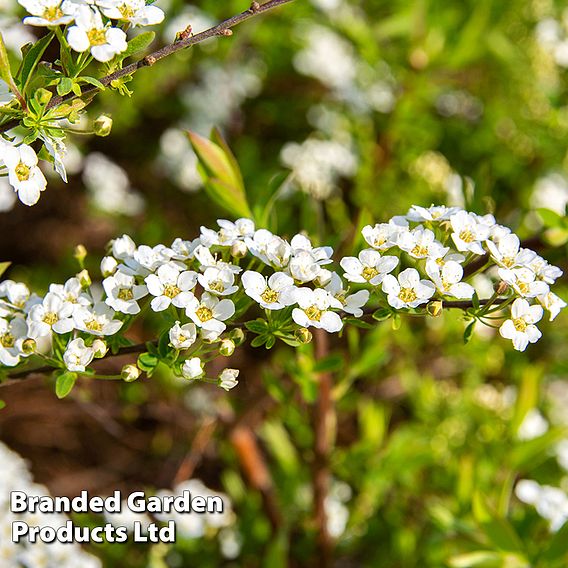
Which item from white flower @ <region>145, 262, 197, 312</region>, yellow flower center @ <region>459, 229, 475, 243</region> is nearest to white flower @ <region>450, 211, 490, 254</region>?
yellow flower center @ <region>459, 229, 475, 243</region>

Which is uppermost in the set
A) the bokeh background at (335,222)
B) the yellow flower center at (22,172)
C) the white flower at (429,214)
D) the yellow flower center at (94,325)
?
the yellow flower center at (22,172)

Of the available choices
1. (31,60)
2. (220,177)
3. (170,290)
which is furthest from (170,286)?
(220,177)

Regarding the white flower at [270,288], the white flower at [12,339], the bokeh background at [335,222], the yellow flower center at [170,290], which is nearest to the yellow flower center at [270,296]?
the white flower at [270,288]

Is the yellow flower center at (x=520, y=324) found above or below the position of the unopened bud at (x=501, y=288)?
below

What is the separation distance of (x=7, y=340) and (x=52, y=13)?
16.6 inches

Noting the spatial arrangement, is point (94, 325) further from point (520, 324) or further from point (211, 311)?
A: point (520, 324)

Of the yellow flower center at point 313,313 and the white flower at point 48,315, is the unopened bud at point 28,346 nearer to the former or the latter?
the white flower at point 48,315

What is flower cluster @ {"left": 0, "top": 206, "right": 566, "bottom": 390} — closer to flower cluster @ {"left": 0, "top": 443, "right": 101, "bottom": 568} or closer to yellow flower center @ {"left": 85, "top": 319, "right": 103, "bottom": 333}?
yellow flower center @ {"left": 85, "top": 319, "right": 103, "bottom": 333}

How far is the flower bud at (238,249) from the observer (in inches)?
37.6

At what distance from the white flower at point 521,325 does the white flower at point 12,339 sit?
616mm

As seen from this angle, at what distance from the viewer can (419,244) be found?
0.94m

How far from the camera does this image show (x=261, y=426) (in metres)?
2.24

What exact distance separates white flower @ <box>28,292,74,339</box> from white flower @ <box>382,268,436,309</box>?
1.33 ft

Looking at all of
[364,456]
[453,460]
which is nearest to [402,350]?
[453,460]
